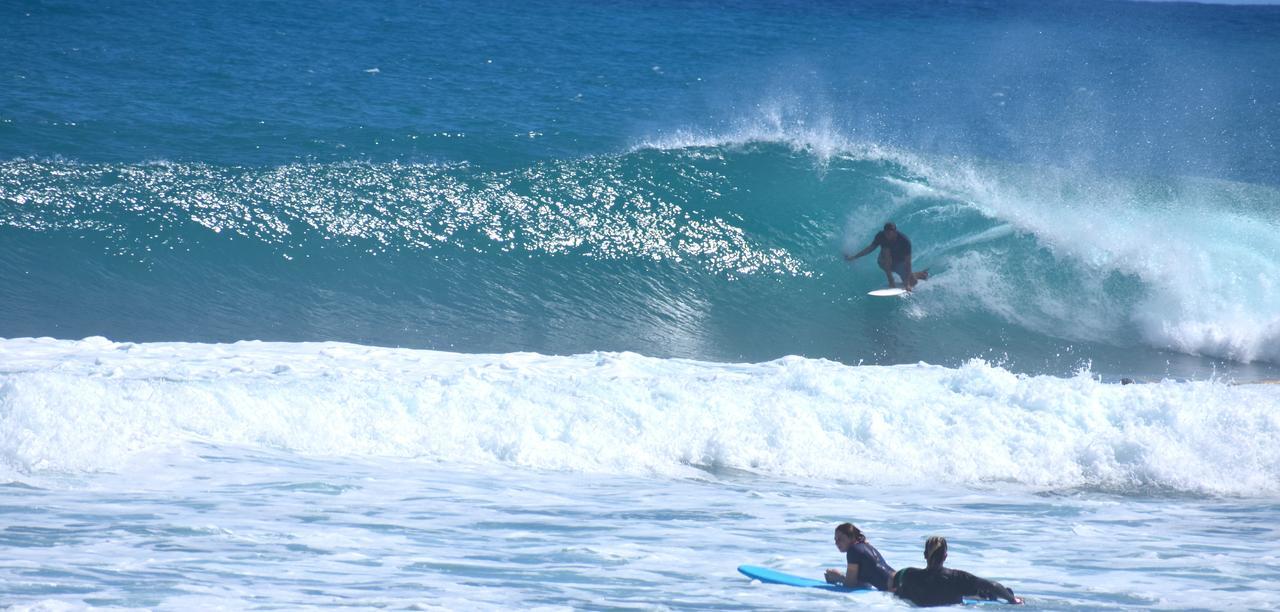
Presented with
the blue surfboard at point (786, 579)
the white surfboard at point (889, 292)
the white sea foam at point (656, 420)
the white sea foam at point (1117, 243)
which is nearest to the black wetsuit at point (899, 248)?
the white surfboard at point (889, 292)

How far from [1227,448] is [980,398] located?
212 centimetres

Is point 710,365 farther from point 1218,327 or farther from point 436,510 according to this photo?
point 1218,327

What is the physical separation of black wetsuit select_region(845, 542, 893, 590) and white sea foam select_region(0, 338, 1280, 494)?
3004 mm

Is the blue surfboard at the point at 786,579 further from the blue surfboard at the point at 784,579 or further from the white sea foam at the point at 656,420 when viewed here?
the white sea foam at the point at 656,420

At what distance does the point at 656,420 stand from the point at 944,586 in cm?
410

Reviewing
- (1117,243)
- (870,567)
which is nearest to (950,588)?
(870,567)

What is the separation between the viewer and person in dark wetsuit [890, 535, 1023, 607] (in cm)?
651

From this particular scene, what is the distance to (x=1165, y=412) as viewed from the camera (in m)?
10.8

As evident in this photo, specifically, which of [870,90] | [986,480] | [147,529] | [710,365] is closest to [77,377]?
[147,529]

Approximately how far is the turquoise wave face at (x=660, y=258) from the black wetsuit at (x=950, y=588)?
7196 mm

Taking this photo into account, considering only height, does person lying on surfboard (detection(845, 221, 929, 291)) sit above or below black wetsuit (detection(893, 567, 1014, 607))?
above

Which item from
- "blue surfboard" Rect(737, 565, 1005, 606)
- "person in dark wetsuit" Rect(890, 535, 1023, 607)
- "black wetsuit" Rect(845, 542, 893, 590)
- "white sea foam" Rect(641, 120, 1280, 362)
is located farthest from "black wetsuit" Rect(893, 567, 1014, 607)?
"white sea foam" Rect(641, 120, 1280, 362)

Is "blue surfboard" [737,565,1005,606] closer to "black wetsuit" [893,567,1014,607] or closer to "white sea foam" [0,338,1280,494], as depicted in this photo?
"black wetsuit" [893,567,1014,607]

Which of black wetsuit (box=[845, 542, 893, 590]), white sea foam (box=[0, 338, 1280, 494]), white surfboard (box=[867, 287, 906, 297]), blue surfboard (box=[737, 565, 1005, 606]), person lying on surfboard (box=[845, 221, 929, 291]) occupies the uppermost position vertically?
person lying on surfboard (box=[845, 221, 929, 291])
